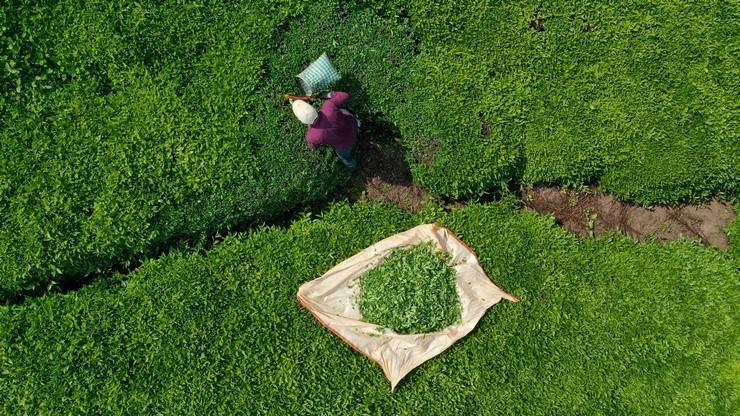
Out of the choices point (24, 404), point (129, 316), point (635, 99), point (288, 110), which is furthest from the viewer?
point (635, 99)

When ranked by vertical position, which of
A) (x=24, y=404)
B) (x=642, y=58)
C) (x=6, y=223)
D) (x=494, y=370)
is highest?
(x=6, y=223)

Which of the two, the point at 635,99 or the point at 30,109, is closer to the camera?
the point at 30,109

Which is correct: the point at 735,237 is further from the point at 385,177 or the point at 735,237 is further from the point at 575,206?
the point at 385,177

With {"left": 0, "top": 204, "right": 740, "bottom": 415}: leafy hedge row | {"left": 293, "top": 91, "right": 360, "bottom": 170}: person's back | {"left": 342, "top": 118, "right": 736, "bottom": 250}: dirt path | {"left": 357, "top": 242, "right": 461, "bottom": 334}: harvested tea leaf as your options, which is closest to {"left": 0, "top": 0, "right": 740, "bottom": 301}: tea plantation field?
{"left": 342, "top": 118, "right": 736, "bottom": 250}: dirt path

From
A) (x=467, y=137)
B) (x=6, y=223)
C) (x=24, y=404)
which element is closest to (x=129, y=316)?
(x=24, y=404)

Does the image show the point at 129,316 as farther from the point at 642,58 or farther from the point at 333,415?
the point at 642,58

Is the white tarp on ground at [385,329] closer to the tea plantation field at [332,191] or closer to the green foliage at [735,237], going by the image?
the tea plantation field at [332,191]

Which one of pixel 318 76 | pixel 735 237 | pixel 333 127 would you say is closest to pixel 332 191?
pixel 333 127
